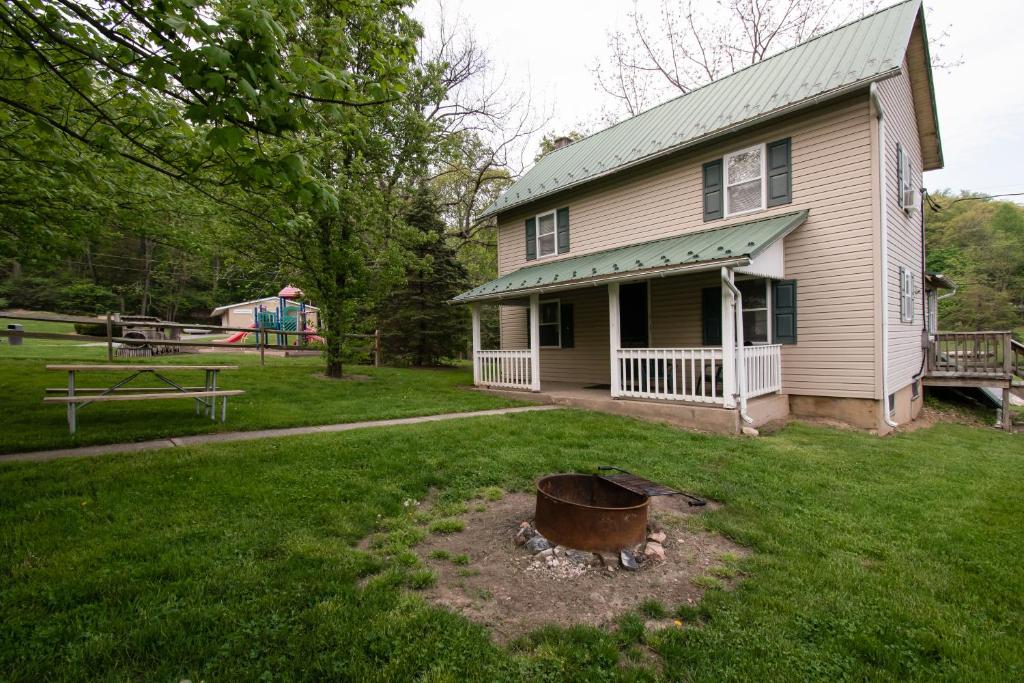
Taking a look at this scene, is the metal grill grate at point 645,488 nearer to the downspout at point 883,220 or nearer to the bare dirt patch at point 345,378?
the downspout at point 883,220

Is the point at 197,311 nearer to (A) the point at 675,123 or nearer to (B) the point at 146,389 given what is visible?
(B) the point at 146,389

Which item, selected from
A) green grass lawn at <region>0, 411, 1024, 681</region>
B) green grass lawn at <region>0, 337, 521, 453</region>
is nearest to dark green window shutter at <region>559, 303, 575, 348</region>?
green grass lawn at <region>0, 337, 521, 453</region>

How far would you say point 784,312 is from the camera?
915 cm

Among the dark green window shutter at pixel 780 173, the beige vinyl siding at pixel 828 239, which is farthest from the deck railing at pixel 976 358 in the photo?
the dark green window shutter at pixel 780 173

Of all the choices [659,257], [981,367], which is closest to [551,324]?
[659,257]

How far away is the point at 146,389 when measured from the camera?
887 centimetres

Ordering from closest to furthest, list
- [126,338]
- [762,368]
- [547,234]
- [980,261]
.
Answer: [762,368] < [547,234] < [126,338] < [980,261]

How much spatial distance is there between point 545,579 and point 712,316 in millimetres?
8244

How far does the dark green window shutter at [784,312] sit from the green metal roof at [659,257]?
1.15 metres

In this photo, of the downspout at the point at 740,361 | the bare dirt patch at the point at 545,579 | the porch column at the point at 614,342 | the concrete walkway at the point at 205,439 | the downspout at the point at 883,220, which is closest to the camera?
the bare dirt patch at the point at 545,579

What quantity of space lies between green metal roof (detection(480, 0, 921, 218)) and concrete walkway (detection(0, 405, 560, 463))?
279 inches

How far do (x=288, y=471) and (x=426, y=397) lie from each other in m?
5.45

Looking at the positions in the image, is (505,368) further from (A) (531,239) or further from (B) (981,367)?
(B) (981,367)

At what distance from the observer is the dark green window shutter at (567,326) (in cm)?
1307
